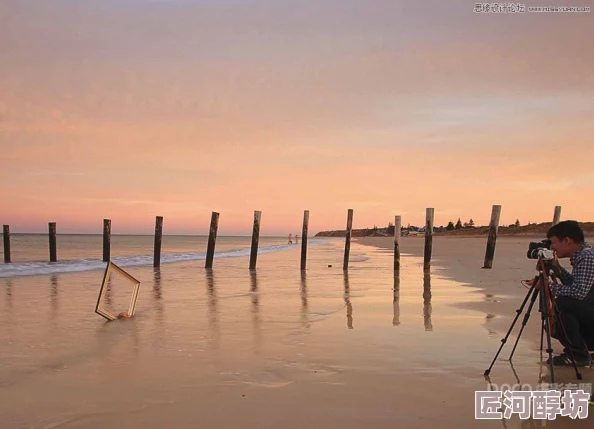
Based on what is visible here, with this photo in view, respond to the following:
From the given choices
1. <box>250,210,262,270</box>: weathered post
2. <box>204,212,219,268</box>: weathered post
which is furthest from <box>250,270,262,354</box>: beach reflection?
<box>204,212,219,268</box>: weathered post

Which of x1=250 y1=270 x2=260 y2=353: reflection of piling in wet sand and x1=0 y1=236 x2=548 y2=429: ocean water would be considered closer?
x1=0 y1=236 x2=548 y2=429: ocean water

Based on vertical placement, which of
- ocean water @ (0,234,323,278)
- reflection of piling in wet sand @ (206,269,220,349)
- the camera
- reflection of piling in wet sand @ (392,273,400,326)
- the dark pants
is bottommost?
ocean water @ (0,234,323,278)

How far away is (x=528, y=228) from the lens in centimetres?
6950

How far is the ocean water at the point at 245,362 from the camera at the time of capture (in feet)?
14.3

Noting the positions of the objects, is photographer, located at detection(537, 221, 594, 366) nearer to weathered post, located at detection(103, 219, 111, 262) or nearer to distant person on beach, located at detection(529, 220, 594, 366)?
distant person on beach, located at detection(529, 220, 594, 366)

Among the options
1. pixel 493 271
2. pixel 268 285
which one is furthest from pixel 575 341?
pixel 493 271

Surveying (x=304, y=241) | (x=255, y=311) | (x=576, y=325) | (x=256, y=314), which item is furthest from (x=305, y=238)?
(x=576, y=325)

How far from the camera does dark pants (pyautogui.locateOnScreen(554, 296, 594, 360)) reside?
5.54 meters

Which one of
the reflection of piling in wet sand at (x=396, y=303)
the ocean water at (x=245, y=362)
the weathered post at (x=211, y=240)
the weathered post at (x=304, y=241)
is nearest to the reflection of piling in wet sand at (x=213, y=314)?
the ocean water at (x=245, y=362)

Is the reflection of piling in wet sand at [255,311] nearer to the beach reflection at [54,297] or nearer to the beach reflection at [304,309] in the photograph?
the beach reflection at [304,309]

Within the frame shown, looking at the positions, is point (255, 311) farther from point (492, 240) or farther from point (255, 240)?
point (255, 240)

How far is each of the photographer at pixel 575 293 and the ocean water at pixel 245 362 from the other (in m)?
0.54

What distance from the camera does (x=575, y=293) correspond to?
5.49 meters

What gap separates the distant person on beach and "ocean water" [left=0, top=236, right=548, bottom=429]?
1.81 ft
